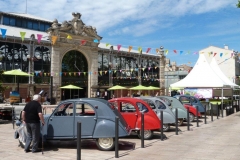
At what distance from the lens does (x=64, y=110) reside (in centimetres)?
916

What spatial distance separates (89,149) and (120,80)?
35.3 meters

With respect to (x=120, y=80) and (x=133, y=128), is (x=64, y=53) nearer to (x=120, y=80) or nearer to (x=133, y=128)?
(x=120, y=80)

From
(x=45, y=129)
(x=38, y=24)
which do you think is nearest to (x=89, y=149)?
(x=45, y=129)

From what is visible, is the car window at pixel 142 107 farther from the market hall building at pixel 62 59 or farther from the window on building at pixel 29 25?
the window on building at pixel 29 25

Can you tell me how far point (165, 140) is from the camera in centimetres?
1073

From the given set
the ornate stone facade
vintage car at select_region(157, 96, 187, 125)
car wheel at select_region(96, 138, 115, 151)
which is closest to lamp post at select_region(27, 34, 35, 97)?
the ornate stone facade

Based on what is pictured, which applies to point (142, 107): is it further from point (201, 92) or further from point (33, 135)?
point (201, 92)

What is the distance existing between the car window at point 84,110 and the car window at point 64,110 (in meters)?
0.23

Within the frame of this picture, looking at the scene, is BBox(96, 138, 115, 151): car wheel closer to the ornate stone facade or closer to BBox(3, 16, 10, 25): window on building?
the ornate stone facade

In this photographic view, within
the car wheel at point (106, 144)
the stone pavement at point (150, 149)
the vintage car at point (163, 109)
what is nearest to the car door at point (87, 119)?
the car wheel at point (106, 144)

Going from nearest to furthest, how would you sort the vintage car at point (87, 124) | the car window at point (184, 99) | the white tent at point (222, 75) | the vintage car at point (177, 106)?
the vintage car at point (87, 124) → the vintage car at point (177, 106) → the car window at point (184, 99) → the white tent at point (222, 75)

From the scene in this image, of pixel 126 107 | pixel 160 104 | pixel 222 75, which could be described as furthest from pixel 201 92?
pixel 126 107

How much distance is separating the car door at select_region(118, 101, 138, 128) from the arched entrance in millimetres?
26171

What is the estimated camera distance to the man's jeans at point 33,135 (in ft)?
27.2
